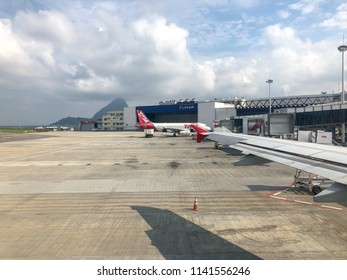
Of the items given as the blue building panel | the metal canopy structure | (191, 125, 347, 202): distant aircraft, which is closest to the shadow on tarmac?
(191, 125, 347, 202): distant aircraft

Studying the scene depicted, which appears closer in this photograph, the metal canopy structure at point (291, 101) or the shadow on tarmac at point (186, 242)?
the shadow on tarmac at point (186, 242)

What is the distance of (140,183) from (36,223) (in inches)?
310

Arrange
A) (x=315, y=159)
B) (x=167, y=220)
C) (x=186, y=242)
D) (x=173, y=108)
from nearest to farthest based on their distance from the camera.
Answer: (x=315, y=159) → (x=186, y=242) → (x=167, y=220) → (x=173, y=108)

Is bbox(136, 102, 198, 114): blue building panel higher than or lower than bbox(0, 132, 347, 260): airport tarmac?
higher

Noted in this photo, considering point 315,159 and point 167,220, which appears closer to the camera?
point 315,159

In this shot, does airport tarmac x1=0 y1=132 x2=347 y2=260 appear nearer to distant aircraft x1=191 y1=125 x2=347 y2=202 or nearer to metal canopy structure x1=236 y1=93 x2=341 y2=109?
distant aircraft x1=191 y1=125 x2=347 y2=202

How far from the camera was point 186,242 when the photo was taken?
9.14m

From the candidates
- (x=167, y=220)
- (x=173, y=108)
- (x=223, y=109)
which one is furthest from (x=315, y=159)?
(x=173, y=108)

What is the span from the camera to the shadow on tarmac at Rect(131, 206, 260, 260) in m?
8.19

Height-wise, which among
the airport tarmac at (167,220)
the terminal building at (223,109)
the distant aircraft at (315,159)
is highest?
the terminal building at (223,109)

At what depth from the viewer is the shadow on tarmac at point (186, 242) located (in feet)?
26.9

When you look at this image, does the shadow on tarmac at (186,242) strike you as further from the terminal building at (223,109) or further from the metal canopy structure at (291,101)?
the metal canopy structure at (291,101)

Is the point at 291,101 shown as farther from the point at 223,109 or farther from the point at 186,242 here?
the point at 186,242

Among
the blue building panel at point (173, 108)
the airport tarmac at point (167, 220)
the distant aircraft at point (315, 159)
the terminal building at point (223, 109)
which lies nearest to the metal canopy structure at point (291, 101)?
the terminal building at point (223, 109)
